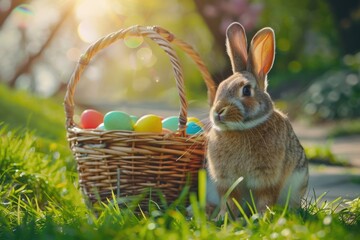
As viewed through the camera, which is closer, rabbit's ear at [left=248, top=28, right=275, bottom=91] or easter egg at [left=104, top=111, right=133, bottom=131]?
rabbit's ear at [left=248, top=28, right=275, bottom=91]

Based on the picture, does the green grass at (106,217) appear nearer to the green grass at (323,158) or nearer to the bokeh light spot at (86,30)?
the green grass at (323,158)

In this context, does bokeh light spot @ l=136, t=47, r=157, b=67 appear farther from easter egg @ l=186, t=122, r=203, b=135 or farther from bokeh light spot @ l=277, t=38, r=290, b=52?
bokeh light spot @ l=277, t=38, r=290, b=52

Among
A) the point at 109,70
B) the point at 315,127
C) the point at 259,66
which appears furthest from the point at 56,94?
the point at 109,70

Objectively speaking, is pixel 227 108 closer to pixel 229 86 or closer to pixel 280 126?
pixel 229 86

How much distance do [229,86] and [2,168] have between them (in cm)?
147

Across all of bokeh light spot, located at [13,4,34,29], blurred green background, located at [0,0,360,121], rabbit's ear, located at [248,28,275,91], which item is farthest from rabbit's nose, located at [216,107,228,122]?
bokeh light spot, located at [13,4,34,29]

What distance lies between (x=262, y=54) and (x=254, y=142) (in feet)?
1.57

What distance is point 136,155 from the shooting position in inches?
119

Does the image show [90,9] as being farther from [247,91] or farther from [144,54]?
[247,91]

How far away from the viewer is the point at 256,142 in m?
2.75

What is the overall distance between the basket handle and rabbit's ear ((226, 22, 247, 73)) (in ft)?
Answer: 0.98

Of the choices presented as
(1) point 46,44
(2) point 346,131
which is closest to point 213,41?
(1) point 46,44

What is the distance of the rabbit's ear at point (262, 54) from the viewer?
2877 mm

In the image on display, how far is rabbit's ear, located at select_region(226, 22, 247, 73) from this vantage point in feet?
9.75
